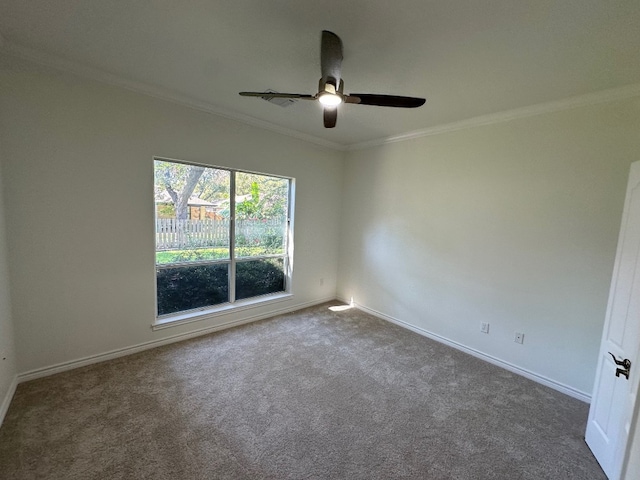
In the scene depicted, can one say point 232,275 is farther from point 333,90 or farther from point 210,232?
point 333,90

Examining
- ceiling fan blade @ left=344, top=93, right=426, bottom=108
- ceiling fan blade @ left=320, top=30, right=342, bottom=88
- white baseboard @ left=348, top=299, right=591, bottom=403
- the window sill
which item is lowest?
white baseboard @ left=348, top=299, right=591, bottom=403

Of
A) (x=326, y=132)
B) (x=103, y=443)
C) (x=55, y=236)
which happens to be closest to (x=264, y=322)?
(x=103, y=443)

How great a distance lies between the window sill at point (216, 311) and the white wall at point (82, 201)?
0.28 feet

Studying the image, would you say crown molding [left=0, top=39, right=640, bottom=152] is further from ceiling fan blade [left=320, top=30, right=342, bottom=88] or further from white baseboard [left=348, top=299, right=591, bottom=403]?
white baseboard [left=348, top=299, right=591, bottom=403]

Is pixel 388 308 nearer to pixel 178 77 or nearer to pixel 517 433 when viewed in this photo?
pixel 517 433

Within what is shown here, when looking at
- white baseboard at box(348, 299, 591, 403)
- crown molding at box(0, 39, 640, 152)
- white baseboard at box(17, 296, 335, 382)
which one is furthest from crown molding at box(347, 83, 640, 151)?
white baseboard at box(17, 296, 335, 382)

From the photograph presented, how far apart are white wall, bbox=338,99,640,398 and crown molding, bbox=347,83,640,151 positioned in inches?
2.1

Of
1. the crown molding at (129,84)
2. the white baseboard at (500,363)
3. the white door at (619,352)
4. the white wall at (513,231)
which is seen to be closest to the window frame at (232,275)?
the crown molding at (129,84)

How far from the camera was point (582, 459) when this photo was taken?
1.72 meters

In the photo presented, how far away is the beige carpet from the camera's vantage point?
1.58m

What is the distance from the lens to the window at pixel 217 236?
2924 millimetres

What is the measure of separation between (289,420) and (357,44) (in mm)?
2645

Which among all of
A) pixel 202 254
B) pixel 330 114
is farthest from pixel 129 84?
pixel 330 114

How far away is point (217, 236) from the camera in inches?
130
